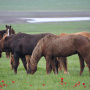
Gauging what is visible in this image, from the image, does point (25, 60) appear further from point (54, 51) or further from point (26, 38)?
point (54, 51)

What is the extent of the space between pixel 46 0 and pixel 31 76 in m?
67.3

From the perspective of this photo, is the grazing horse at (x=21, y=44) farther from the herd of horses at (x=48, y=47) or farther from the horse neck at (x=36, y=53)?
the horse neck at (x=36, y=53)

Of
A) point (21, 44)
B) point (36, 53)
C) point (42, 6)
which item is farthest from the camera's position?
point (42, 6)

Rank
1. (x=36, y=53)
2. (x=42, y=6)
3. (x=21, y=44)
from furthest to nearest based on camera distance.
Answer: (x=42, y=6)
(x=21, y=44)
(x=36, y=53)

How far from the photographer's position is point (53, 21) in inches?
1535

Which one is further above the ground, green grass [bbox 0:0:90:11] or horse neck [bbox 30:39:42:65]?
horse neck [bbox 30:39:42:65]

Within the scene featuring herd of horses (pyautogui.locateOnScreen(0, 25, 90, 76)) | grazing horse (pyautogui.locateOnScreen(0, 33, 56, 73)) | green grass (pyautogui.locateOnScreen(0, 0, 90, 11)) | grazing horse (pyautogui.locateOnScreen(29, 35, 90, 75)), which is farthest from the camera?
green grass (pyautogui.locateOnScreen(0, 0, 90, 11))

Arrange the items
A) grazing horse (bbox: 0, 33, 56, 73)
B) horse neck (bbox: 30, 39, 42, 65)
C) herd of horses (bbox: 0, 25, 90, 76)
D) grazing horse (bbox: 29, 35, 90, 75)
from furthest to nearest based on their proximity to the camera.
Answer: grazing horse (bbox: 0, 33, 56, 73), horse neck (bbox: 30, 39, 42, 65), grazing horse (bbox: 29, 35, 90, 75), herd of horses (bbox: 0, 25, 90, 76)

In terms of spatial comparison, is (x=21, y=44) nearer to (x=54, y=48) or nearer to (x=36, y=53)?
(x=36, y=53)

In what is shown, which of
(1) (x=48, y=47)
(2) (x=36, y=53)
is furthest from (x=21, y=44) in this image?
(1) (x=48, y=47)

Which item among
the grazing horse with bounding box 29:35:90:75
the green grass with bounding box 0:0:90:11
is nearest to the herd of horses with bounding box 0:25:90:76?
the grazing horse with bounding box 29:35:90:75

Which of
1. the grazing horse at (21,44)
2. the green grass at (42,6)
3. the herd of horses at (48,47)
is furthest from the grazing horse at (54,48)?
the green grass at (42,6)

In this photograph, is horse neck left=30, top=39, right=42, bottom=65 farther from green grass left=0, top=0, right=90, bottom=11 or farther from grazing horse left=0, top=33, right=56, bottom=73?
green grass left=0, top=0, right=90, bottom=11

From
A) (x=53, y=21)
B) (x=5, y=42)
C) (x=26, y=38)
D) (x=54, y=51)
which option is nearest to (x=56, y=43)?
(x=54, y=51)
